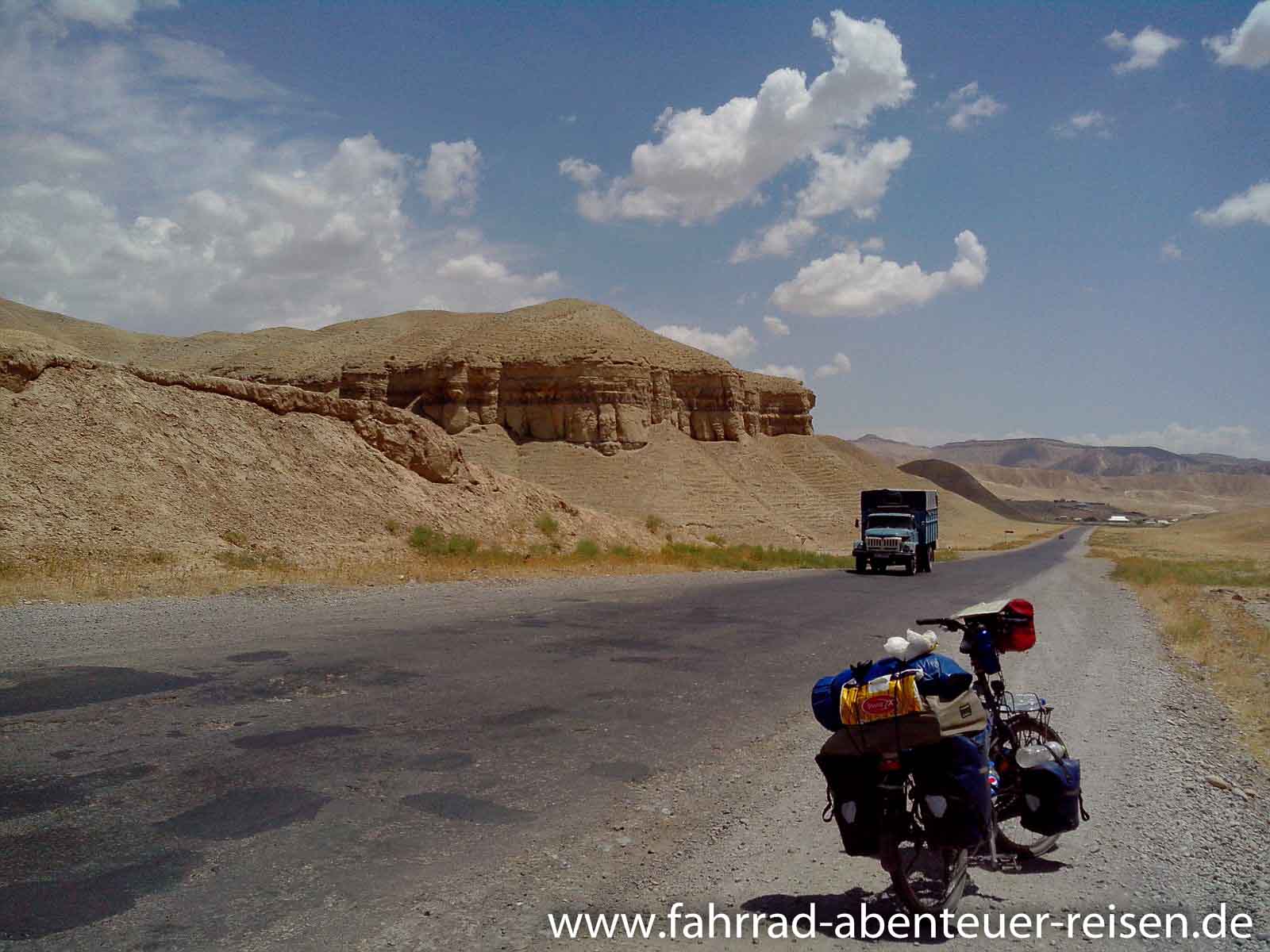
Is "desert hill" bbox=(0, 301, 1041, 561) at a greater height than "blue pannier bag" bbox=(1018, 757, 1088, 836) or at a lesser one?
greater

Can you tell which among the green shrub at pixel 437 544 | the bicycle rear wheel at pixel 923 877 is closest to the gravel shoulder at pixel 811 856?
the bicycle rear wheel at pixel 923 877

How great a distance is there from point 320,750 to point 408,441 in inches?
1032

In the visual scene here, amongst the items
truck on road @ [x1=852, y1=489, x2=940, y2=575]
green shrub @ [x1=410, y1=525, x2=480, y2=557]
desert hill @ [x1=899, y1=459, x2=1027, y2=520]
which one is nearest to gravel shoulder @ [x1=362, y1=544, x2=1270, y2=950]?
green shrub @ [x1=410, y1=525, x2=480, y2=557]

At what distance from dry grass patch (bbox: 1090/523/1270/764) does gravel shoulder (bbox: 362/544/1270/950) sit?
67.2 inches

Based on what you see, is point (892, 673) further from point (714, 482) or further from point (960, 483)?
point (960, 483)

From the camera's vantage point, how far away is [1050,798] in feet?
17.4

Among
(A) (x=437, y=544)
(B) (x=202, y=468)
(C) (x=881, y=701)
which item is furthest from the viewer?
(A) (x=437, y=544)

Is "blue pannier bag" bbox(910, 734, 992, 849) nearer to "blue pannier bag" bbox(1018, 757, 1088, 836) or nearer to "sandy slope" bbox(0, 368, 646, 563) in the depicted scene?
"blue pannier bag" bbox(1018, 757, 1088, 836)

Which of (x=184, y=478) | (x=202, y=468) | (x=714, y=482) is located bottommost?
(x=184, y=478)

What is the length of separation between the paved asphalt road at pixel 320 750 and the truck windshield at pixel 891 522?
70.1 ft

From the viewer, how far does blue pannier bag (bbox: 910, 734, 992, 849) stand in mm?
4613

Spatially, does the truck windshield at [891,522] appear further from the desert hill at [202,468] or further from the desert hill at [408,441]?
the desert hill at [202,468]

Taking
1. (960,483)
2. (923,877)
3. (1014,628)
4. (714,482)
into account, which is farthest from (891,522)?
(960,483)

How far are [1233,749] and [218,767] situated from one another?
8.48m
